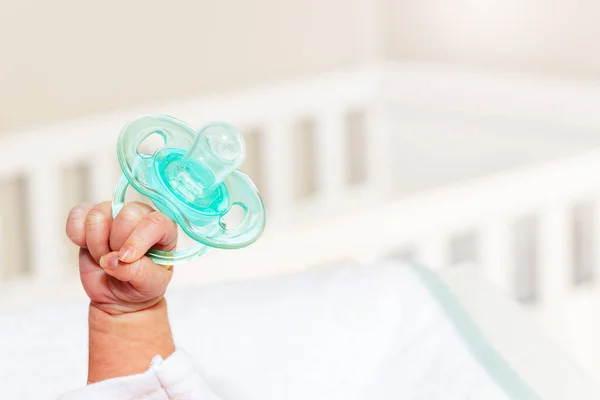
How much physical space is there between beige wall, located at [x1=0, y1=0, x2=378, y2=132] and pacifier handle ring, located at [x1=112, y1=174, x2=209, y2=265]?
1.30m

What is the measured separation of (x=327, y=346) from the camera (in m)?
0.94

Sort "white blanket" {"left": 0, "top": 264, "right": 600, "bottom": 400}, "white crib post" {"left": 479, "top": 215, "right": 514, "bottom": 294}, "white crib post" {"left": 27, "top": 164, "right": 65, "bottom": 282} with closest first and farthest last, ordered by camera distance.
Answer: "white blanket" {"left": 0, "top": 264, "right": 600, "bottom": 400}
"white crib post" {"left": 479, "top": 215, "right": 514, "bottom": 294}
"white crib post" {"left": 27, "top": 164, "right": 65, "bottom": 282}

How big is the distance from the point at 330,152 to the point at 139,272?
5.31ft

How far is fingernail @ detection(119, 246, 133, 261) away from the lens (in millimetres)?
663

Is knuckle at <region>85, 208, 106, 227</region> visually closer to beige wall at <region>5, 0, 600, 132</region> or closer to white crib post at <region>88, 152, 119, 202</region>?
white crib post at <region>88, 152, 119, 202</region>

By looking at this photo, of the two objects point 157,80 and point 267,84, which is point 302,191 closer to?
point 267,84

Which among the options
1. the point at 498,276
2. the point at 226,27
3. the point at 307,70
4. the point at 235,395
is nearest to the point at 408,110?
the point at 307,70

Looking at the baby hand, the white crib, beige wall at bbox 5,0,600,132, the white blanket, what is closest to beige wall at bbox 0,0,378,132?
beige wall at bbox 5,0,600,132

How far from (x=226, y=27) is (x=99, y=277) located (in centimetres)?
154

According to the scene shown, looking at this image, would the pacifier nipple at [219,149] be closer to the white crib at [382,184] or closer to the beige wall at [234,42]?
the white crib at [382,184]

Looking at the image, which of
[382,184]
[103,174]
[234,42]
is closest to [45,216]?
[103,174]

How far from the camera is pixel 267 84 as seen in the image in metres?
2.20

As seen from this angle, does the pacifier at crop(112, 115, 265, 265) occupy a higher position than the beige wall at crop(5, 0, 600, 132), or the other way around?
the pacifier at crop(112, 115, 265, 265)

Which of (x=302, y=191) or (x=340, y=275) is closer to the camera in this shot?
(x=340, y=275)
